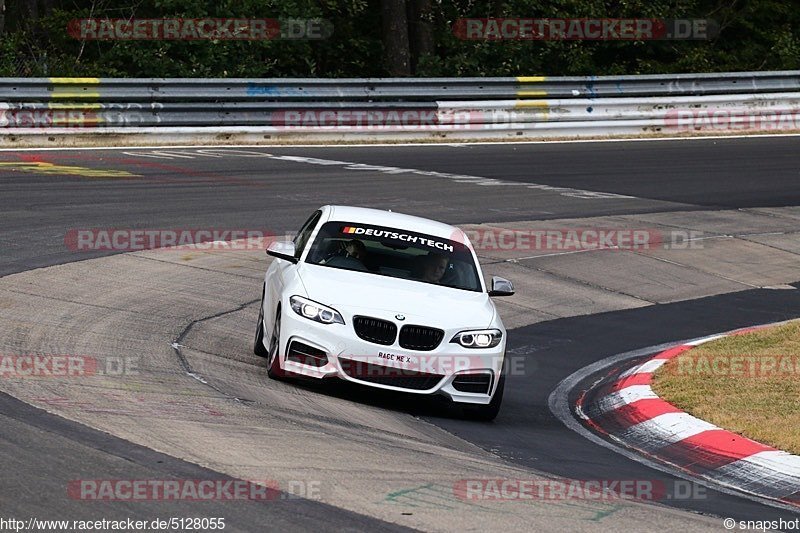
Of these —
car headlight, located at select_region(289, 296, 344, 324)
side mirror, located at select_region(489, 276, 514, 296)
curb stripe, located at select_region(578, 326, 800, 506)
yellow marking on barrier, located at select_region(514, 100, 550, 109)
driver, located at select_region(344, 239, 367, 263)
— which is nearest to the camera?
curb stripe, located at select_region(578, 326, 800, 506)

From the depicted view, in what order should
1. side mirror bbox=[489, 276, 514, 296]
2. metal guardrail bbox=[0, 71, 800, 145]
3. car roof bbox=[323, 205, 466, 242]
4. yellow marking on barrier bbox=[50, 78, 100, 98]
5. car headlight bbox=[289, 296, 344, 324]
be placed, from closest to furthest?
car headlight bbox=[289, 296, 344, 324]
side mirror bbox=[489, 276, 514, 296]
car roof bbox=[323, 205, 466, 242]
yellow marking on barrier bbox=[50, 78, 100, 98]
metal guardrail bbox=[0, 71, 800, 145]

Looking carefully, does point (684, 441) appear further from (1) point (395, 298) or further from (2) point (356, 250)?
(2) point (356, 250)

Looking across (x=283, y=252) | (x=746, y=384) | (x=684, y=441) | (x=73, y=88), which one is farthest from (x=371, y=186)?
(x=684, y=441)

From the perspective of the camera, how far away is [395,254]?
35.9 feet

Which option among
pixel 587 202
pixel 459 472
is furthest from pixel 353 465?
pixel 587 202

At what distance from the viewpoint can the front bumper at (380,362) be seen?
31.3 feet

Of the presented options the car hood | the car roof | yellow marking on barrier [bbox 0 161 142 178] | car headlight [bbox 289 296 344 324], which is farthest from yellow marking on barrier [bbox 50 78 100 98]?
car headlight [bbox 289 296 344 324]

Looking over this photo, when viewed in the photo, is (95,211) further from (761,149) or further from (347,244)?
(761,149)

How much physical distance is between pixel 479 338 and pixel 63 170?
11757 millimetres

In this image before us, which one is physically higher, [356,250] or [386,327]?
[356,250]

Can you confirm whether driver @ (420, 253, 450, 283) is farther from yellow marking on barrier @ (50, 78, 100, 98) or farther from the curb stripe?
yellow marking on barrier @ (50, 78, 100, 98)

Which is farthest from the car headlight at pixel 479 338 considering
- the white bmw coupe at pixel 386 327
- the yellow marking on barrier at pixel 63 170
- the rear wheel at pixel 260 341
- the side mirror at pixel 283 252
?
the yellow marking on barrier at pixel 63 170

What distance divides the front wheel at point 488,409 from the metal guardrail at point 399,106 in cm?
1485

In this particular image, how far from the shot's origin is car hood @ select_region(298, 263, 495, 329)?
971cm
